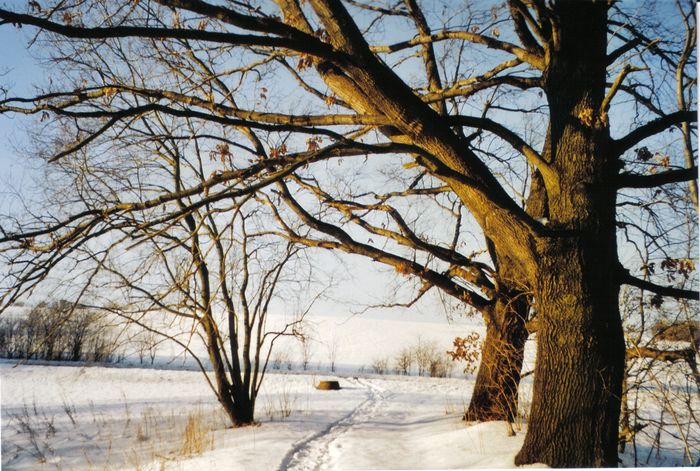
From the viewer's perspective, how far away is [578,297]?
84.0 inches

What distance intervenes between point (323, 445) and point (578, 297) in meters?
2.13

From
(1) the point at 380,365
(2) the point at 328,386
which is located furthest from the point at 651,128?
(1) the point at 380,365

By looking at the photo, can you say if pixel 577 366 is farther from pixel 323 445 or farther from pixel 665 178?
pixel 323 445

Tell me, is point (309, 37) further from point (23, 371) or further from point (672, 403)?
point (23, 371)

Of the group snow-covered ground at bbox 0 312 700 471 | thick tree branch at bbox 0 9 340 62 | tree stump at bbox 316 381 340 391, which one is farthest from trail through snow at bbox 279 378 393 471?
thick tree branch at bbox 0 9 340 62

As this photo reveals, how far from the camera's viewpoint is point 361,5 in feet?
11.1

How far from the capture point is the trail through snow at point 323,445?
2867 millimetres

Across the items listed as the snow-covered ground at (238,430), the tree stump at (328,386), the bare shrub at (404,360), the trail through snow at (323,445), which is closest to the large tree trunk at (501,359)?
the snow-covered ground at (238,430)

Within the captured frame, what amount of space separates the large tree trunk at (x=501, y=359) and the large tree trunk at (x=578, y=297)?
4.29 feet

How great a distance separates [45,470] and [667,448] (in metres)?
3.97

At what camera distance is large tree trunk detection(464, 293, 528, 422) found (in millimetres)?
3545

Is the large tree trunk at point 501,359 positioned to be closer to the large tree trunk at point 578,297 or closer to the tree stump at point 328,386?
the large tree trunk at point 578,297

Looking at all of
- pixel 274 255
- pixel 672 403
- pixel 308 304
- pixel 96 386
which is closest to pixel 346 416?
pixel 308 304

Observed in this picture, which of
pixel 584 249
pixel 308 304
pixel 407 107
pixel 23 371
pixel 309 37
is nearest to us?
pixel 309 37
